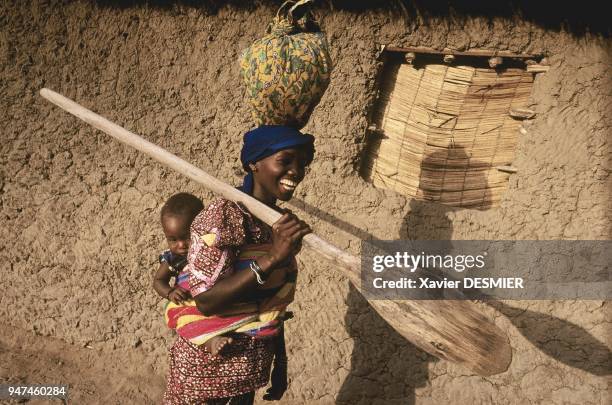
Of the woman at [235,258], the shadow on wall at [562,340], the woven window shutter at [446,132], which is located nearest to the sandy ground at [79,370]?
the woman at [235,258]

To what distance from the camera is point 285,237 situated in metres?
1.73

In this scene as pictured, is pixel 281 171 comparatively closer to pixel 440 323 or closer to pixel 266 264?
pixel 266 264

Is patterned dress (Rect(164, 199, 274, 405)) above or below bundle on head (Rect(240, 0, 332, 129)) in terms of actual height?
below

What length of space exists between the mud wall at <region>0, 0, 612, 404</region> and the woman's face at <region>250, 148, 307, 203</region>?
153cm

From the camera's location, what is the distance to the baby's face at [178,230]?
2.49m

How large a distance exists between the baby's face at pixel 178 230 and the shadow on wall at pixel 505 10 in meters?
1.67

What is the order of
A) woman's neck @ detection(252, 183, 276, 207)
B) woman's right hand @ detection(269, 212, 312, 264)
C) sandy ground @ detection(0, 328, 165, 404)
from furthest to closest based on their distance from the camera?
1. sandy ground @ detection(0, 328, 165, 404)
2. woman's neck @ detection(252, 183, 276, 207)
3. woman's right hand @ detection(269, 212, 312, 264)

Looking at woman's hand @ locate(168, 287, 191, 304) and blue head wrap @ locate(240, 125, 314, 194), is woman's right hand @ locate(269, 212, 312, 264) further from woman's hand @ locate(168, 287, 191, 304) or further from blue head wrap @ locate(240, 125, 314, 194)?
woman's hand @ locate(168, 287, 191, 304)

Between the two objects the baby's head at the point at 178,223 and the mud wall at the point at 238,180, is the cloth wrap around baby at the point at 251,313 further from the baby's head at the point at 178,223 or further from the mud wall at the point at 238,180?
the mud wall at the point at 238,180

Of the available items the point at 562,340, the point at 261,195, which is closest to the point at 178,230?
the point at 261,195

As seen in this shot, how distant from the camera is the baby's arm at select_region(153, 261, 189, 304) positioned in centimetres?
217

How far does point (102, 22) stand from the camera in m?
3.46

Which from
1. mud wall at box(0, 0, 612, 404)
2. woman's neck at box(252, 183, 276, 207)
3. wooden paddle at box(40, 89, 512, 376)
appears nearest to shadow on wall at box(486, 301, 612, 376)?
mud wall at box(0, 0, 612, 404)

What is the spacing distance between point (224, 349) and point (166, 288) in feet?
2.03
